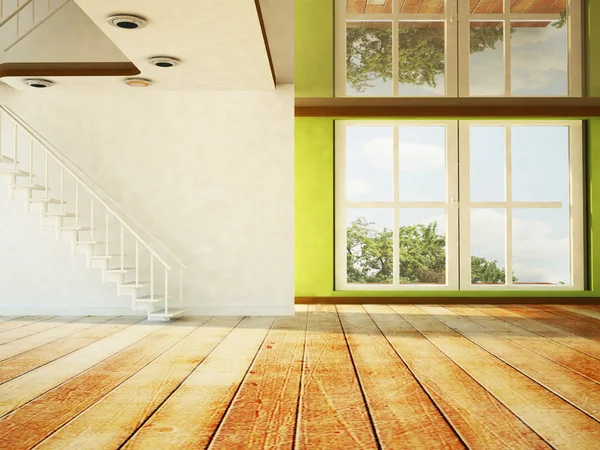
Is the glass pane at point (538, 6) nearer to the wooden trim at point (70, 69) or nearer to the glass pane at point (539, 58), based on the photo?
the glass pane at point (539, 58)

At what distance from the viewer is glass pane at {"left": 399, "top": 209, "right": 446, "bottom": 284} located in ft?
26.3

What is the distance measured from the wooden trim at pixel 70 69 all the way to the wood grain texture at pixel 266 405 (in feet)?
10.4

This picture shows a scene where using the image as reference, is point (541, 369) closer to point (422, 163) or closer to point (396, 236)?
point (396, 236)

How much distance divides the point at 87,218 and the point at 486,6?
598cm

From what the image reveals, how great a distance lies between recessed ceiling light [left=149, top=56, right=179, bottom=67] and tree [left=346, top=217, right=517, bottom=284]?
367 cm

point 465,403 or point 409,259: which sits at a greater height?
point 409,259

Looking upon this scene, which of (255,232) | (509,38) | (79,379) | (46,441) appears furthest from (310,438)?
(509,38)

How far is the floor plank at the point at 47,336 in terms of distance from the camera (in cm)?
425

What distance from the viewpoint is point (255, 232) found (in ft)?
21.3

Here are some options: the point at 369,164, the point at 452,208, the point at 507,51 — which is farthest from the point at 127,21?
the point at 507,51

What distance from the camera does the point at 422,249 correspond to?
8.03m

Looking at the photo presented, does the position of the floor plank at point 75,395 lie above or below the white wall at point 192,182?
below

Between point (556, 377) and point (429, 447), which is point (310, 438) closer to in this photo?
point (429, 447)

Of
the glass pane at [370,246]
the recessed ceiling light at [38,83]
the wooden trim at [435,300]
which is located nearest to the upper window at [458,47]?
the glass pane at [370,246]
